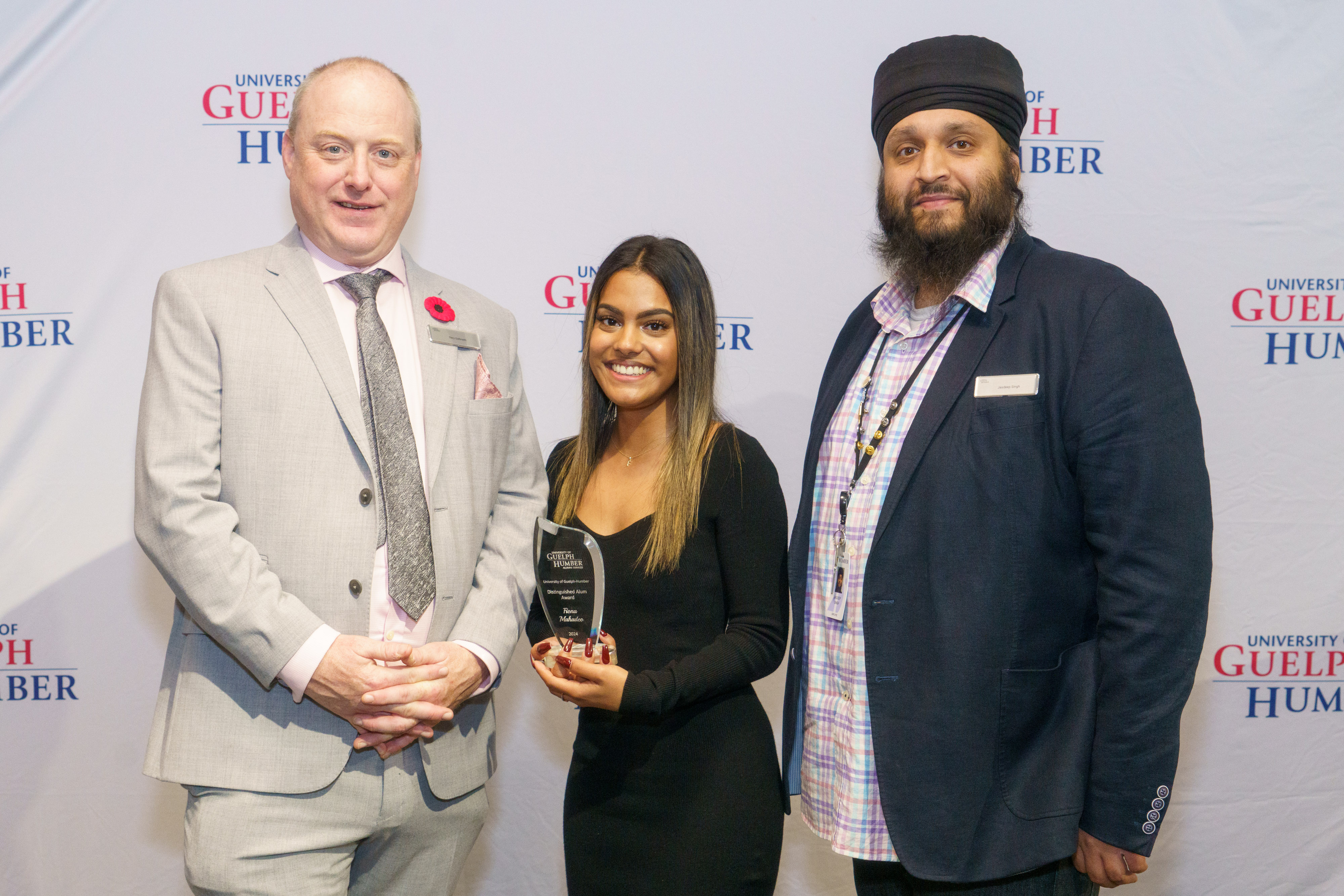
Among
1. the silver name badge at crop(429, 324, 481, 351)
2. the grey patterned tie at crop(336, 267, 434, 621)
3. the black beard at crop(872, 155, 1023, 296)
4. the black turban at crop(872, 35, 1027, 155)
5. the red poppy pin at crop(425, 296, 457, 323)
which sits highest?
the black turban at crop(872, 35, 1027, 155)

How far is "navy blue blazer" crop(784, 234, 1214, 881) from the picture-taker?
5.09ft

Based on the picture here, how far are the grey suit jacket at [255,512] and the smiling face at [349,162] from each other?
0.09m

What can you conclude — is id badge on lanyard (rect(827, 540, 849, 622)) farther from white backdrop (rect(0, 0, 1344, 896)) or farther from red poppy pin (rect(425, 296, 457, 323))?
white backdrop (rect(0, 0, 1344, 896))

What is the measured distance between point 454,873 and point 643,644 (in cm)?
59

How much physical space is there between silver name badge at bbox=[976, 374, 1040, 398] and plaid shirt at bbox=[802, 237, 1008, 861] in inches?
4.3

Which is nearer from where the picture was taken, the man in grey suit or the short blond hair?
the man in grey suit

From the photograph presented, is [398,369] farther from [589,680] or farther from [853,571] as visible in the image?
[853,571]

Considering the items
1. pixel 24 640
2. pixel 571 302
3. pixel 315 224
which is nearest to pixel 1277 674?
pixel 571 302

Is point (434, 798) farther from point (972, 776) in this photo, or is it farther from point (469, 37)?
point (469, 37)

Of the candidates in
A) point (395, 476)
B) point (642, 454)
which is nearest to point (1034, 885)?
point (642, 454)

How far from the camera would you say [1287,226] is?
9.76 ft

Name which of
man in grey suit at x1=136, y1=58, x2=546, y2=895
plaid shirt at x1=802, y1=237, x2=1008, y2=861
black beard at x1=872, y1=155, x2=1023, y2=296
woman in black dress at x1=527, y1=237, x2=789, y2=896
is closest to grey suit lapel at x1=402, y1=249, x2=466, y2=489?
man in grey suit at x1=136, y1=58, x2=546, y2=895

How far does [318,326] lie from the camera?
175cm

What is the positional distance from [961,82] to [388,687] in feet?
5.02
